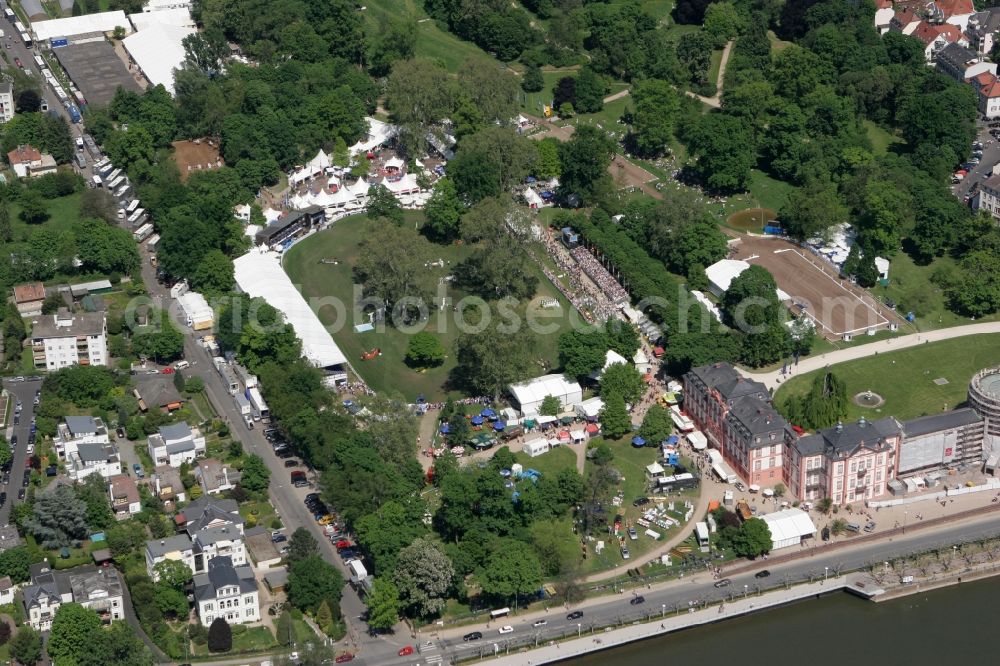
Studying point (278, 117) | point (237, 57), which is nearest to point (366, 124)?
point (278, 117)

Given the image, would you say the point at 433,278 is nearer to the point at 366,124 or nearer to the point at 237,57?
the point at 366,124

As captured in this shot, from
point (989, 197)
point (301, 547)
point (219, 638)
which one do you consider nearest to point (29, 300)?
point (301, 547)

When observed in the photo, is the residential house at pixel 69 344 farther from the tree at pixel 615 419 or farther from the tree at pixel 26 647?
the tree at pixel 615 419

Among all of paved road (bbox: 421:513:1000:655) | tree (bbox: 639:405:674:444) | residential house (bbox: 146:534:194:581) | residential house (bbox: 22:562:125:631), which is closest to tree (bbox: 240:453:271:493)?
residential house (bbox: 146:534:194:581)

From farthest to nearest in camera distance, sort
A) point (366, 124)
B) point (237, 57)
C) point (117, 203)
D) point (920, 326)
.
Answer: point (237, 57) < point (366, 124) < point (117, 203) < point (920, 326)

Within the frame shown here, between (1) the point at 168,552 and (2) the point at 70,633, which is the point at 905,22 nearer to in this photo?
(1) the point at 168,552

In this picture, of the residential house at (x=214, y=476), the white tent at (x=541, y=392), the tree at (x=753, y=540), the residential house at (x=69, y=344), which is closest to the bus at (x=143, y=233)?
the residential house at (x=69, y=344)
